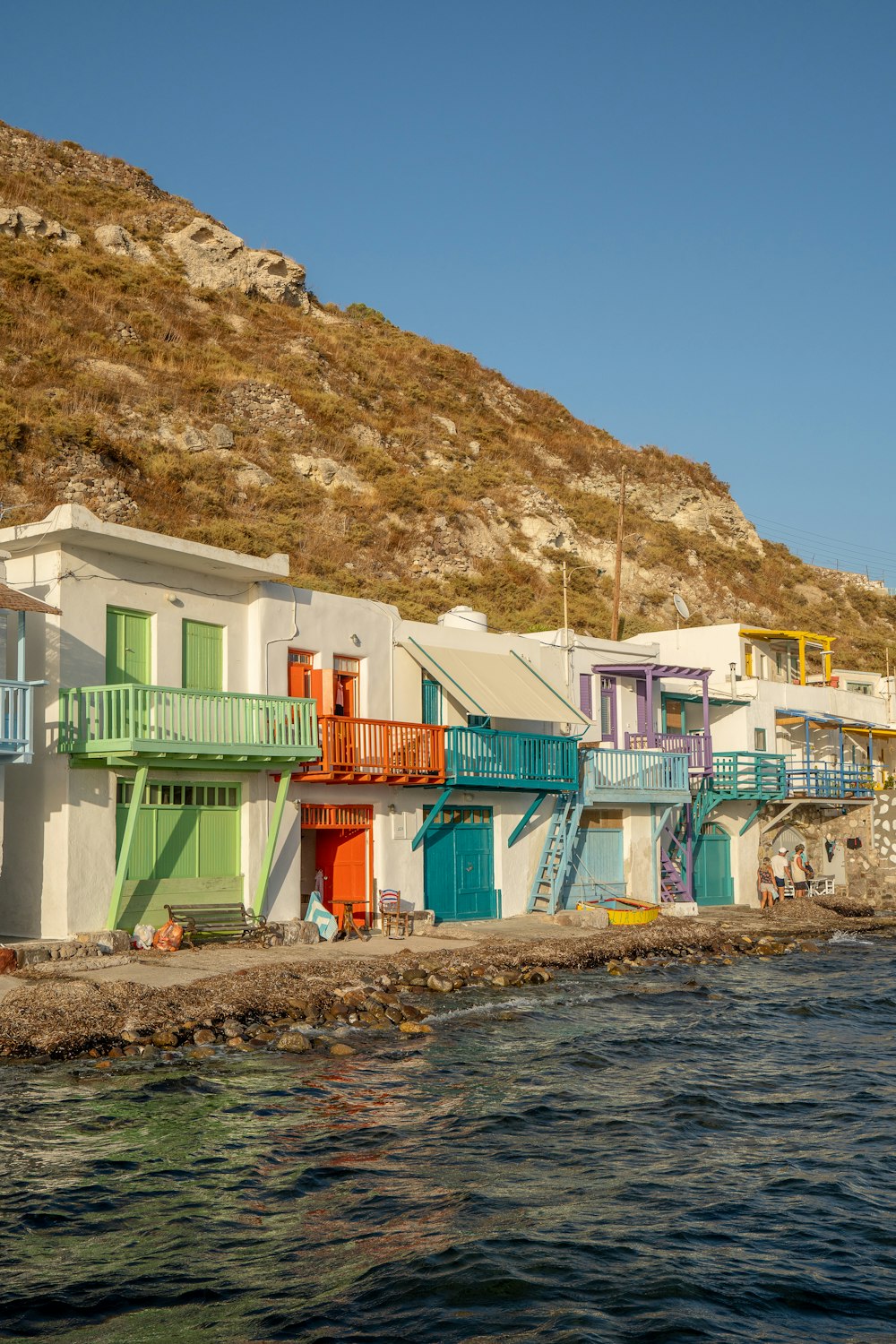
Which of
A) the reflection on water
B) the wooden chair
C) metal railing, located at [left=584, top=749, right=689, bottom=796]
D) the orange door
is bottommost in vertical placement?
the reflection on water

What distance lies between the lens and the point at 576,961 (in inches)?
931

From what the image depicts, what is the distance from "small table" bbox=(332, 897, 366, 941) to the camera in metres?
24.1

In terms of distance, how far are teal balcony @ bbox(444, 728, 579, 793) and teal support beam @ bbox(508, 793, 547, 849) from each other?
1.42 ft

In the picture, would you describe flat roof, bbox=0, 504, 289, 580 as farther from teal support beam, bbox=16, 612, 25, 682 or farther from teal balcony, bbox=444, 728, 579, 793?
teal balcony, bbox=444, 728, 579, 793

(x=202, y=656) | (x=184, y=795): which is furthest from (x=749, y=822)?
(x=184, y=795)

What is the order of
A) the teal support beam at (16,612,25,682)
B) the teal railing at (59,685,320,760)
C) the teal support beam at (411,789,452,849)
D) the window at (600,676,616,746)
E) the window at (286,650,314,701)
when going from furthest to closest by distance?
1. the window at (600,676,616,746)
2. the teal support beam at (411,789,452,849)
3. the window at (286,650,314,701)
4. the teal railing at (59,685,320,760)
5. the teal support beam at (16,612,25,682)

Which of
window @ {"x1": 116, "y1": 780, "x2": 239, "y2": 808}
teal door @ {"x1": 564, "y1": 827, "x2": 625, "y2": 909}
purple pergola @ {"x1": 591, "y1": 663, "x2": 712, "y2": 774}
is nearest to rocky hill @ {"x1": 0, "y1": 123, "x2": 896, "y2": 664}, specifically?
purple pergola @ {"x1": 591, "y1": 663, "x2": 712, "y2": 774}

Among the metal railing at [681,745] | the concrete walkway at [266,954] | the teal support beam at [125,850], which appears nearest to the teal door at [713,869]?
the metal railing at [681,745]

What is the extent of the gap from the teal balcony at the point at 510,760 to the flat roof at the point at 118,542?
6060 millimetres

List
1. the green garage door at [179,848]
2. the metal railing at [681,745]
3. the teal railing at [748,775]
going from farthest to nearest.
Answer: the teal railing at [748,775]
the metal railing at [681,745]
the green garage door at [179,848]

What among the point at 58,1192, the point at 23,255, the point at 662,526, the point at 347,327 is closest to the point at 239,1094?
the point at 58,1192

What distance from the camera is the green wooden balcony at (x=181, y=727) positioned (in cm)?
2025

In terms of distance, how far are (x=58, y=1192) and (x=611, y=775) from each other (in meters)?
21.6

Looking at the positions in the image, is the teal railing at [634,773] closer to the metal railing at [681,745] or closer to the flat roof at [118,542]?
the metal railing at [681,745]
